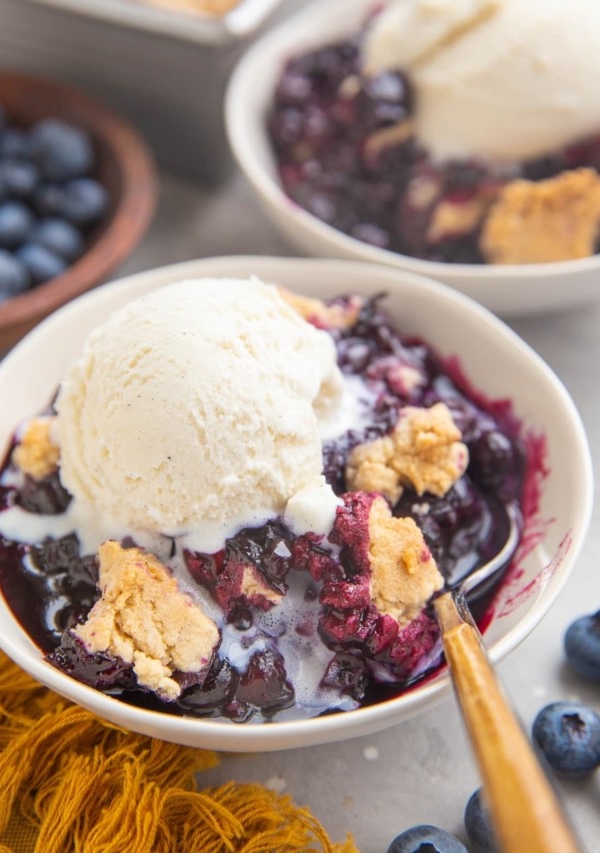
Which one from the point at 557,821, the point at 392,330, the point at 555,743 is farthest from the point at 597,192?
the point at 557,821

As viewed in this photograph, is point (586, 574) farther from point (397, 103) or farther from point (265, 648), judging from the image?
point (397, 103)

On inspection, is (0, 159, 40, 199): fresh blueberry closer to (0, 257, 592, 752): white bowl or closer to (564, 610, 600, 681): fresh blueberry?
(0, 257, 592, 752): white bowl

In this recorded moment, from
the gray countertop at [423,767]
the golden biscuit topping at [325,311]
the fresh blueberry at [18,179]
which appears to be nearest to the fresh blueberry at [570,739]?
the gray countertop at [423,767]

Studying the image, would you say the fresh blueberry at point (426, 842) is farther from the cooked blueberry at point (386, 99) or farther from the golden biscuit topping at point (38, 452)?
the cooked blueberry at point (386, 99)

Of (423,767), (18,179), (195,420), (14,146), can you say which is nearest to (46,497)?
(195,420)

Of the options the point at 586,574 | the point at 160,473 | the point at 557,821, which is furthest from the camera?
the point at 586,574

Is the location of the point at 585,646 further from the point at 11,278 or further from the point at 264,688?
the point at 11,278
